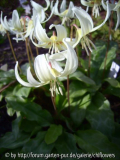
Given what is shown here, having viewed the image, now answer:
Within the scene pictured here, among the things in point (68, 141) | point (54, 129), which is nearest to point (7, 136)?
point (54, 129)

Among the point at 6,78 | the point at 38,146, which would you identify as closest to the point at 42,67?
the point at 38,146

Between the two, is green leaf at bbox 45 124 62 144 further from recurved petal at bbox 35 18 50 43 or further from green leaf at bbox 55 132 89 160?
recurved petal at bbox 35 18 50 43

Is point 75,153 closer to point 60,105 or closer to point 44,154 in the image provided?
point 44,154

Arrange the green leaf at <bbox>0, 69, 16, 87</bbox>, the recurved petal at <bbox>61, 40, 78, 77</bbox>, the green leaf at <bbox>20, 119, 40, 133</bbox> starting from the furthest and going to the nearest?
the green leaf at <bbox>0, 69, 16, 87</bbox>
the green leaf at <bbox>20, 119, 40, 133</bbox>
the recurved petal at <bbox>61, 40, 78, 77</bbox>

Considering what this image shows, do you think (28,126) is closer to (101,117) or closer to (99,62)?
(101,117)

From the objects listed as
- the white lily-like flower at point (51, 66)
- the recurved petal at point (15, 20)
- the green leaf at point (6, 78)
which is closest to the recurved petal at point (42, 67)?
the white lily-like flower at point (51, 66)

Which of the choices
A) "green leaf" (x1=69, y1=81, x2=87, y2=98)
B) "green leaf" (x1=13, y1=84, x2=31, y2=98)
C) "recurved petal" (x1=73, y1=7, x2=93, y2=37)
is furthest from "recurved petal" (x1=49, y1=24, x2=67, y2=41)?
"green leaf" (x1=13, y1=84, x2=31, y2=98)
